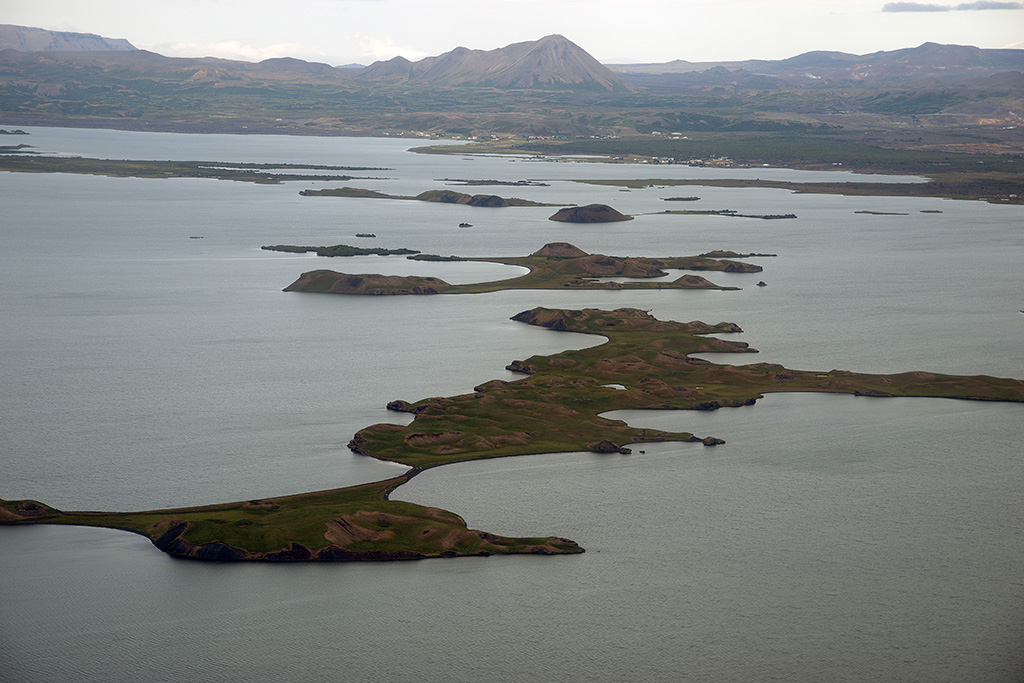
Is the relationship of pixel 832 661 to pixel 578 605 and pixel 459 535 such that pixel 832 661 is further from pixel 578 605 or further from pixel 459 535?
pixel 459 535

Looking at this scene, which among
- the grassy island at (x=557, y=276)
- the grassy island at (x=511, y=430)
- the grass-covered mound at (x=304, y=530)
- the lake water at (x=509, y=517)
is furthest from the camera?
Result: the grassy island at (x=557, y=276)

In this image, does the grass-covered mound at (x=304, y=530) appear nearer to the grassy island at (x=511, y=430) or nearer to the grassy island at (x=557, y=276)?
the grassy island at (x=511, y=430)

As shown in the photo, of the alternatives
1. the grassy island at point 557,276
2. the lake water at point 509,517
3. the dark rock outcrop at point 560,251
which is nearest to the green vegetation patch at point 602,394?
the lake water at point 509,517

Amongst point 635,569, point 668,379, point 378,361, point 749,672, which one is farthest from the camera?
point 378,361

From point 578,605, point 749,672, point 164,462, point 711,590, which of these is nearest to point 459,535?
point 578,605

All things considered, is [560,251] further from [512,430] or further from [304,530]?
[304,530]

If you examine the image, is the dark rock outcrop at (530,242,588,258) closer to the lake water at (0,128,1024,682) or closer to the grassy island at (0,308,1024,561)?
the grassy island at (0,308,1024,561)
